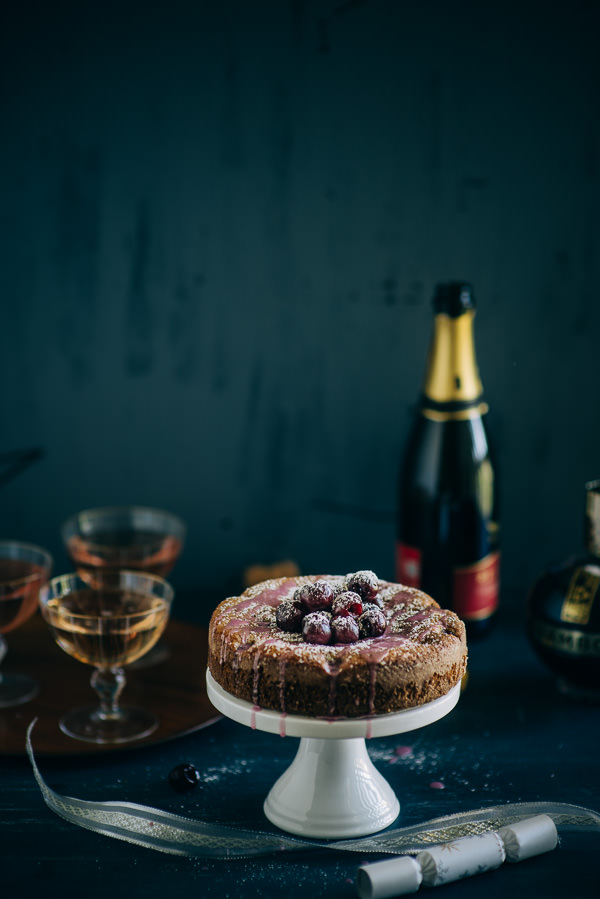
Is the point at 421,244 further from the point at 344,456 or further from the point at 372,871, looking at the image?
the point at 372,871

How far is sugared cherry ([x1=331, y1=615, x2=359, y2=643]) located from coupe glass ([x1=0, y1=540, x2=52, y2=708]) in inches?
16.2

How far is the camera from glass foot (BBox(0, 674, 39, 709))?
3.55 feet

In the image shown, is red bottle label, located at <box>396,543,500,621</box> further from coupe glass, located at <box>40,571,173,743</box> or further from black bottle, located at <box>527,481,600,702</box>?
coupe glass, located at <box>40,571,173,743</box>

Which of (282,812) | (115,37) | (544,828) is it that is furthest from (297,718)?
(115,37)

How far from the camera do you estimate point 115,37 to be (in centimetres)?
133

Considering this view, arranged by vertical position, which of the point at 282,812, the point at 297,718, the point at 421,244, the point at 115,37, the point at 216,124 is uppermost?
the point at 115,37

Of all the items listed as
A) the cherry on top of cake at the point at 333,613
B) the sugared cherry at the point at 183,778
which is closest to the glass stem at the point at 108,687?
the sugared cherry at the point at 183,778

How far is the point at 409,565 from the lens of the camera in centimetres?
128

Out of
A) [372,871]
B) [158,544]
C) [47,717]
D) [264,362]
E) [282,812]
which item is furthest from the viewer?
[264,362]

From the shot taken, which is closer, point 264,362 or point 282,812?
point 282,812

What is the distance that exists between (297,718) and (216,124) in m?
0.86

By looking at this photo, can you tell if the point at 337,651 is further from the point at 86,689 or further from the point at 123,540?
the point at 123,540

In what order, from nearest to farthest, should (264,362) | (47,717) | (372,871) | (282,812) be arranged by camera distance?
(372,871) < (282,812) < (47,717) < (264,362)

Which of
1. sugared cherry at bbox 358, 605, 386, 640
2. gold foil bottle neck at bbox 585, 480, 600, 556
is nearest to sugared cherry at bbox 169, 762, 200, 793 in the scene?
sugared cherry at bbox 358, 605, 386, 640
